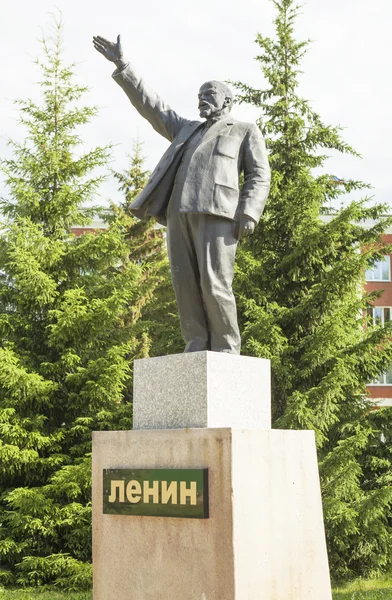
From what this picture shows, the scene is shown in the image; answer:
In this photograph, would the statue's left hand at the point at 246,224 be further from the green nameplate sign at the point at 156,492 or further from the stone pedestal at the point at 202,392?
the green nameplate sign at the point at 156,492

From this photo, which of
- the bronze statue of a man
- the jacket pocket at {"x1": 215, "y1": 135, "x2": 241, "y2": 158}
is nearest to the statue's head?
the bronze statue of a man

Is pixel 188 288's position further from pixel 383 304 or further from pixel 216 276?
pixel 383 304

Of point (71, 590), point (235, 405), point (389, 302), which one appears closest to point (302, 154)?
point (71, 590)

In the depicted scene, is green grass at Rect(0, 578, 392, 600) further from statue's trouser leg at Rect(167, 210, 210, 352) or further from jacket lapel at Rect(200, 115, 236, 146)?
jacket lapel at Rect(200, 115, 236, 146)

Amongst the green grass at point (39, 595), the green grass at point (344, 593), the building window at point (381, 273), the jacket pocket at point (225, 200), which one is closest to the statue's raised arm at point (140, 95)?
the jacket pocket at point (225, 200)

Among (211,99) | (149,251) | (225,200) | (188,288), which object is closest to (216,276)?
(188,288)

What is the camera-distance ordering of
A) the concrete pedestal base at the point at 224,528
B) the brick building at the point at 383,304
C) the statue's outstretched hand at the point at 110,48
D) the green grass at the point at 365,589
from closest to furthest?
the concrete pedestal base at the point at 224,528 < the statue's outstretched hand at the point at 110,48 < the green grass at the point at 365,589 < the brick building at the point at 383,304

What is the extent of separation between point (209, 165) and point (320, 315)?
26.2 ft

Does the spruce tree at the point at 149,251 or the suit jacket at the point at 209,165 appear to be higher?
the spruce tree at the point at 149,251

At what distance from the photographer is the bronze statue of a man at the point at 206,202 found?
5.50 meters

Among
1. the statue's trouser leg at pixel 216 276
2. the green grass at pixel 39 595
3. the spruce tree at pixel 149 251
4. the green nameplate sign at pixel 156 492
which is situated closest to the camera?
the green nameplate sign at pixel 156 492

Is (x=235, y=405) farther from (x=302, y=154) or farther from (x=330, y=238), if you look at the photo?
(x=302, y=154)

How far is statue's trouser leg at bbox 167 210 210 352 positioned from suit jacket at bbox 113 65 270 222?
226 millimetres

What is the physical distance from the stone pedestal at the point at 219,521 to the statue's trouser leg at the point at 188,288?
30cm
